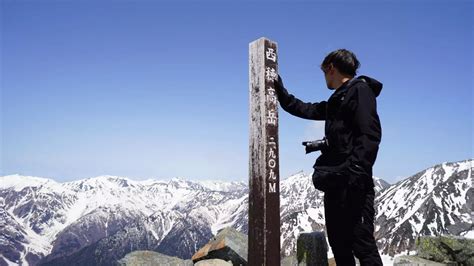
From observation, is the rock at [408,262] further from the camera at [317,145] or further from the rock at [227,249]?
the camera at [317,145]

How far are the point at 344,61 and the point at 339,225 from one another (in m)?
2.51

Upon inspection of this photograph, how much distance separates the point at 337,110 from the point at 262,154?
4.99 ft

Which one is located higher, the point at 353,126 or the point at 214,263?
the point at 353,126

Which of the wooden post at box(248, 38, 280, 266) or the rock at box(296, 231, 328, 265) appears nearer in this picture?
the wooden post at box(248, 38, 280, 266)

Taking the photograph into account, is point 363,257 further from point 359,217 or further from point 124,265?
point 124,265

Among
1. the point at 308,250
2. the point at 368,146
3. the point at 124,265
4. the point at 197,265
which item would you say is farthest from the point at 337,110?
the point at 124,265

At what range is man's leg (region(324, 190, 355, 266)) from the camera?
545cm

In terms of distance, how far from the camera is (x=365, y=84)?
559cm

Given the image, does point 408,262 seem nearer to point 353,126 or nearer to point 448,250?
point 448,250

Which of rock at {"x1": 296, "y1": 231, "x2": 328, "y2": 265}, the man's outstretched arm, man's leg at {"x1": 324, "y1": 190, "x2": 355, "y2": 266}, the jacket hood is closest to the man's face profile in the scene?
the man's outstretched arm

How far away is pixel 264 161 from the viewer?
259 inches

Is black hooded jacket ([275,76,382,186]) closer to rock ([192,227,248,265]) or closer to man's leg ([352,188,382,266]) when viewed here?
man's leg ([352,188,382,266])

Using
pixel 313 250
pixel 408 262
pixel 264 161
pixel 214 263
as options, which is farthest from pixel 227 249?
Answer: pixel 264 161

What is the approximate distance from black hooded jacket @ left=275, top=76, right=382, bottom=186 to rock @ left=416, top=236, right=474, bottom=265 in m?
10.5
